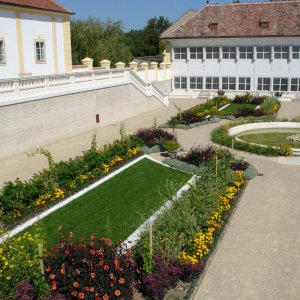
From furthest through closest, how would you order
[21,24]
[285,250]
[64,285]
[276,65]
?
[276,65]
[21,24]
[285,250]
[64,285]

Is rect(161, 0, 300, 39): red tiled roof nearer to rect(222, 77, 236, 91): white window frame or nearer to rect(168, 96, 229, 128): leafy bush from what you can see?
rect(222, 77, 236, 91): white window frame

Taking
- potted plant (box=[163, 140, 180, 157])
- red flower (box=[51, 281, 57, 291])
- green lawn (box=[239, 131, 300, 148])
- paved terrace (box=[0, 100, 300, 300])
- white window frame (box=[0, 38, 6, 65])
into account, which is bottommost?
paved terrace (box=[0, 100, 300, 300])

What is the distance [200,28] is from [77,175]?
103ft

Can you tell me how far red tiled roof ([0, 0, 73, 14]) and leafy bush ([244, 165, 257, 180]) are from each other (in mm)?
16614

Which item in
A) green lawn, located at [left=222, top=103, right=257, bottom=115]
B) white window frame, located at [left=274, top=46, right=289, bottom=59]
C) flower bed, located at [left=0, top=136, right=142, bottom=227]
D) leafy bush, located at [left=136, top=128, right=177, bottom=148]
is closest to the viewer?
flower bed, located at [left=0, top=136, right=142, bottom=227]

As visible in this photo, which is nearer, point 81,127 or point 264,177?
point 264,177

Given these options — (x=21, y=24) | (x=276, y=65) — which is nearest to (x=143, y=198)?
(x=21, y=24)

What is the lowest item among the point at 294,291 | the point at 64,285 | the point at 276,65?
the point at 294,291

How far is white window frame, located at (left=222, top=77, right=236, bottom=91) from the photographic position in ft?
138

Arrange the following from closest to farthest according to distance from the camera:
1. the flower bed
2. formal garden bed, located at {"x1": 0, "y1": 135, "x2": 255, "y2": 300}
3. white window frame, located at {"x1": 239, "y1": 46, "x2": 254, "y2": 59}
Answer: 1. formal garden bed, located at {"x1": 0, "y1": 135, "x2": 255, "y2": 300}
2. the flower bed
3. white window frame, located at {"x1": 239, "y1": 46, "x2": 254, "y2": 59}

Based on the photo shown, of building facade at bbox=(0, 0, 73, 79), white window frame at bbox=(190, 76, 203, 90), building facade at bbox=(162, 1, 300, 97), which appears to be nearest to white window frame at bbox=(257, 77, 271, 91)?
building facade at bbox=(162, 1, 300, 97)

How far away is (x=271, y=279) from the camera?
941cm

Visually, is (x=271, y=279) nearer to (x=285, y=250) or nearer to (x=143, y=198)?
(x=285, y=250)

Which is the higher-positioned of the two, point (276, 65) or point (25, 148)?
point (276, 65)
